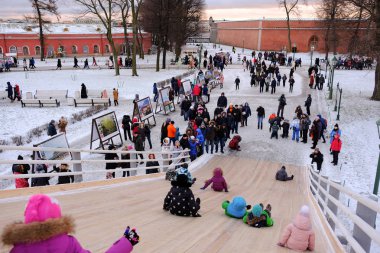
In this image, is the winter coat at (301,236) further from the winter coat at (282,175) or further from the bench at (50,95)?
the bench at (50,95)

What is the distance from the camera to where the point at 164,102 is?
22000 mm

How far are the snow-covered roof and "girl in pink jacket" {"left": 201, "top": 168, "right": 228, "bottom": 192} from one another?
58.7m

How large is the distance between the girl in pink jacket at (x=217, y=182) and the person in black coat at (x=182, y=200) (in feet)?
9.61

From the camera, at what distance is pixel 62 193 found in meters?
6.78

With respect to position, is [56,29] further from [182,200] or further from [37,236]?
[37,236]

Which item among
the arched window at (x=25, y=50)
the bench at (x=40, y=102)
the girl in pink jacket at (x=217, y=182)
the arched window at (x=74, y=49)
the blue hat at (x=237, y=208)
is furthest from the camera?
the arched window at (x=74, y=49)

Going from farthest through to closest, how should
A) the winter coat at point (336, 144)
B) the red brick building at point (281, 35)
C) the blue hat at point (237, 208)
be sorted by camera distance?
the red brick building at point (281, 35)
the winter coat at point (336, 144)
the blue hat at point (237, 208)

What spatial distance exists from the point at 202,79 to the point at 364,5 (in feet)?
43.0

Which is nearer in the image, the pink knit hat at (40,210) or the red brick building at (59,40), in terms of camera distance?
the pink knit hat at (40,210)

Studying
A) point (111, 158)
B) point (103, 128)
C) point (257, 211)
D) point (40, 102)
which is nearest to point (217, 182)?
point (257, 211)

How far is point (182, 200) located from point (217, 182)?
3.26 metres

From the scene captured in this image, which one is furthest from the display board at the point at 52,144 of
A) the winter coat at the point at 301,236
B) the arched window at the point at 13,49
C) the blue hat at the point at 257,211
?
the arched window at the point at 13,49

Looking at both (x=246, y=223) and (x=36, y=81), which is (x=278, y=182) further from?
(x=36, y=81)

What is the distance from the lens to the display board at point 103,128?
1467 centimetres
